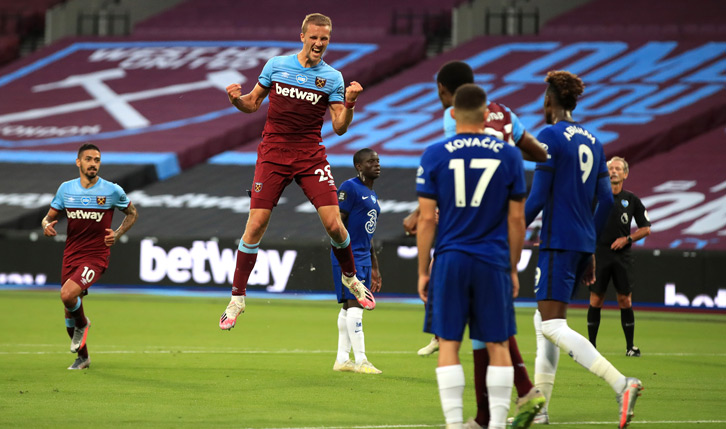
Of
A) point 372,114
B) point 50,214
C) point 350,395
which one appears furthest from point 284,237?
point 350,395

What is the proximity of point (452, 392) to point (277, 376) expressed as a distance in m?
4.22

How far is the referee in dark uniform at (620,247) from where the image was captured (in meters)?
12.9

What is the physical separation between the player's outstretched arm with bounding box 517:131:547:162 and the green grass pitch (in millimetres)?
1963

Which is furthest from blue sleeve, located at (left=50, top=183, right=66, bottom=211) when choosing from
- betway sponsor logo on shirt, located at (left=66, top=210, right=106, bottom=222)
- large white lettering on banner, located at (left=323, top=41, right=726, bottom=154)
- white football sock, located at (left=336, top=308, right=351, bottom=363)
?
large white lettering on banner, located at (left=323, top=41, right=726, bottom=154)

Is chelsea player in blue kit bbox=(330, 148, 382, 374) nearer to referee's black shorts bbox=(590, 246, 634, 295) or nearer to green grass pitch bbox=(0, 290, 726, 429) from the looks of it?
green grass pitch bbox=(0, 290, 726, 429)

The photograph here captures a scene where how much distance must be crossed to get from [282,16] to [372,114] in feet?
27.3

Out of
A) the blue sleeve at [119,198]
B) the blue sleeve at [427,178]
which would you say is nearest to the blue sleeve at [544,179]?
the blue sleeve at [427,178]

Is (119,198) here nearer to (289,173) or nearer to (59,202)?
(59,202)

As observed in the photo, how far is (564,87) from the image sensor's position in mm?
7691

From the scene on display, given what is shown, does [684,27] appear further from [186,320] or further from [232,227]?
[186,320]

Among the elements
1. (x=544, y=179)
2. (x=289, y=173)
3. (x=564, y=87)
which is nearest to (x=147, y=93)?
(x=289, y=173)

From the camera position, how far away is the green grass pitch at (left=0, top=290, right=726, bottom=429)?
7.95 meters

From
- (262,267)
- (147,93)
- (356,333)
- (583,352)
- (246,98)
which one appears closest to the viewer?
(583,352)

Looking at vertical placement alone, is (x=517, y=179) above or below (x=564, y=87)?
below
